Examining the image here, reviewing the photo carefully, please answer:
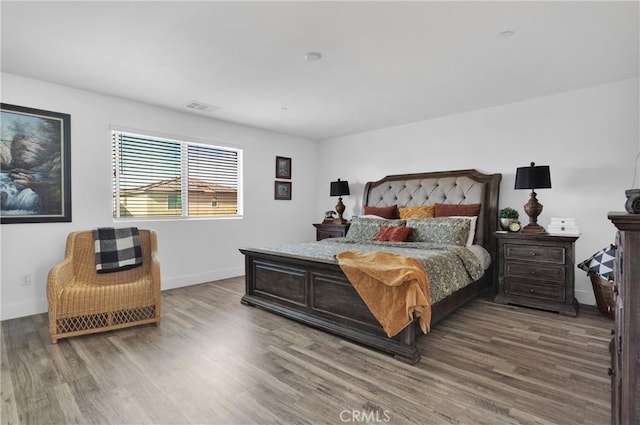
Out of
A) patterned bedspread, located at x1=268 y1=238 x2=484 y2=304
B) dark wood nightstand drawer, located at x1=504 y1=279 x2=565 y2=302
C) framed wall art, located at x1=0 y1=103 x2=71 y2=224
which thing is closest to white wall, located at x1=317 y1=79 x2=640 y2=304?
dark wood nightstand drawer, located at x1=504 y1=279 x2=565 y2=302

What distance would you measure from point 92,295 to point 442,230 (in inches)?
136

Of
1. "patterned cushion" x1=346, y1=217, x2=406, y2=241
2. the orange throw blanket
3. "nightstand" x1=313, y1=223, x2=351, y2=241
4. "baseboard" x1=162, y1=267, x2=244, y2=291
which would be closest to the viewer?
the orange throw blanket

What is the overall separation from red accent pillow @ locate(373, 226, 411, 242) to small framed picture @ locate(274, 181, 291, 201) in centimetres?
216

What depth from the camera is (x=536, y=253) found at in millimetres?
3477

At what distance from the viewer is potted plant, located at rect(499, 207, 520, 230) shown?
3830 millimetres

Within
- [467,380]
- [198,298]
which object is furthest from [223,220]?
[467,380]

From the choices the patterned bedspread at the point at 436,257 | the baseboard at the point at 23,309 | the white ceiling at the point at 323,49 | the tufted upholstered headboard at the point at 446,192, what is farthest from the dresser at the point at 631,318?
the baseboard at the point at 23,309

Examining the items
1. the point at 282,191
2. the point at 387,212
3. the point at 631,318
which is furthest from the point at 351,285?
the point at 282,191

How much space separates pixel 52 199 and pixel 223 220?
2.01 meters

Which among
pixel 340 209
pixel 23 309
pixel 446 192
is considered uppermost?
pixel 446 192

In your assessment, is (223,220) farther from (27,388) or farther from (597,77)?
(597,77)

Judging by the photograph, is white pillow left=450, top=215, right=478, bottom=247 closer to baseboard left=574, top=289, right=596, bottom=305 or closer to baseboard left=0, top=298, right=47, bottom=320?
Result: baseboard left=574, top=289, right=596, bottom=305

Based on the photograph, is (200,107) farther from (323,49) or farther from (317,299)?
(317,299)

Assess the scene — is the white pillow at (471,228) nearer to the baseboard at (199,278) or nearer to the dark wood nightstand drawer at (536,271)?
the dark wood nightstand drawer at (536,271)
